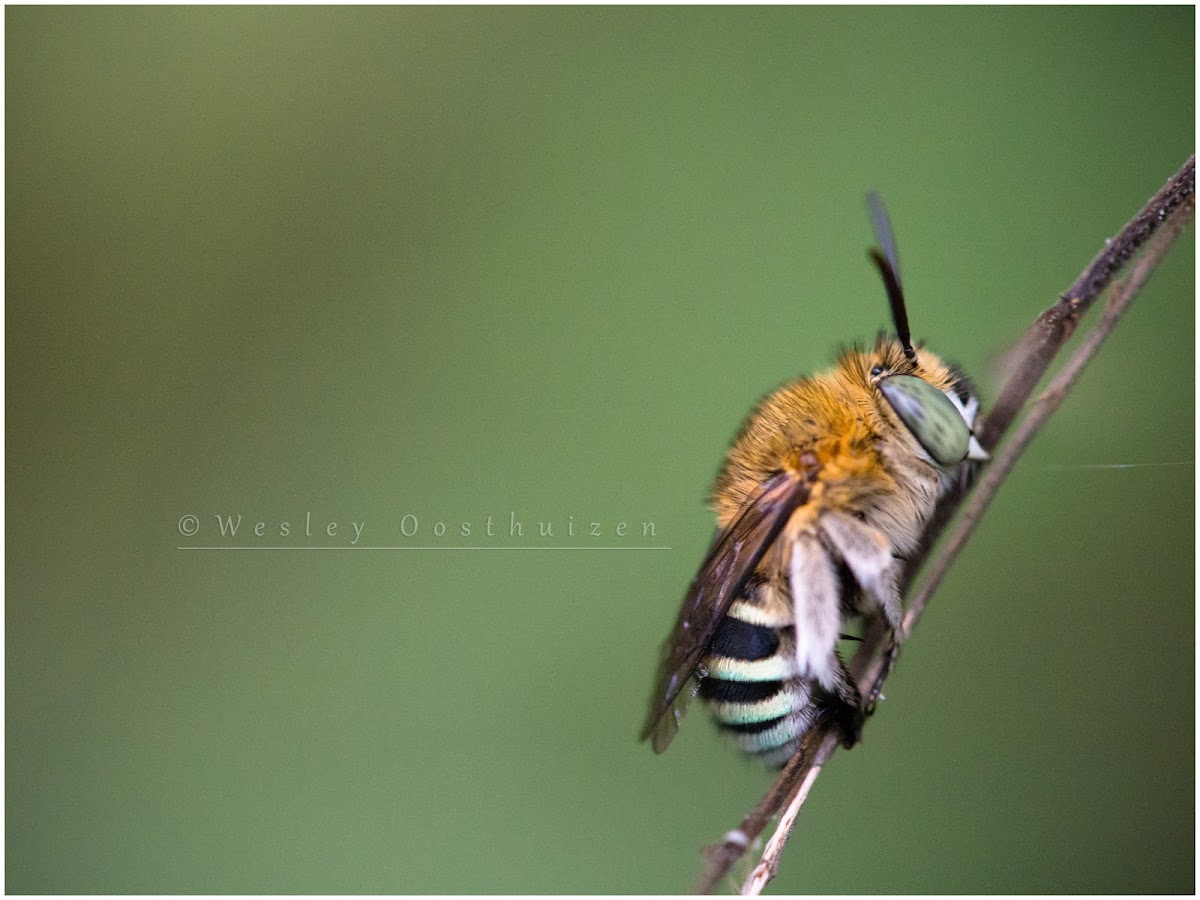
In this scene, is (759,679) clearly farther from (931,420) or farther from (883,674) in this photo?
(931,420)

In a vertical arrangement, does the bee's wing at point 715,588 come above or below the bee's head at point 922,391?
below

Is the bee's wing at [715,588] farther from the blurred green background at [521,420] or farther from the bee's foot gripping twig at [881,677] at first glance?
the blurred green background at [521,420]

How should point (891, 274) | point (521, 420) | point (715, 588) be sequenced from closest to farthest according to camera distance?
point (891, 274), point (715, 588), point (521, 420)

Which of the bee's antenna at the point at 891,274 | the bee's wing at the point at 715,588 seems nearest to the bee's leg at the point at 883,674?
the bee's wing at the point at 715,588

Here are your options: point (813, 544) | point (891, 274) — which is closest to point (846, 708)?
point (813, 544)

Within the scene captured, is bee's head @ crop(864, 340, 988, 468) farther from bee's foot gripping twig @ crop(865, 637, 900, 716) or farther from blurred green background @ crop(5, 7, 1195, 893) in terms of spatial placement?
blurred green background @ crop(5, 7, 1195, 893)

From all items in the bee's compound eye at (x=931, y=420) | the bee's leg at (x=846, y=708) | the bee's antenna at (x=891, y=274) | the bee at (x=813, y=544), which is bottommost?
the bee's leg at (x=846, y=708)

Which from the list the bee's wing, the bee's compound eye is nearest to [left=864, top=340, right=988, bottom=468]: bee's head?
the bee's compound eye
